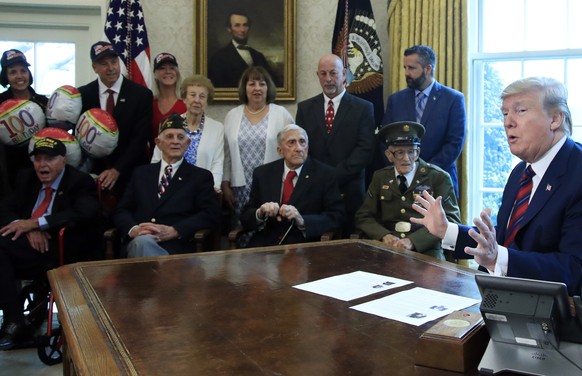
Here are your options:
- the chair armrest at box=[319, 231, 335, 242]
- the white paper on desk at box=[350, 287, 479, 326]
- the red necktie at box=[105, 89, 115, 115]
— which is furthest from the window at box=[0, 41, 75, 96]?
the white paper on desk at box=[350, 287, 479, 326]

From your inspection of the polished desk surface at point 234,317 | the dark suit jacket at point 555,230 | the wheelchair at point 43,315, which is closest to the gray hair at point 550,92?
the dark suit jacket at point 555,230

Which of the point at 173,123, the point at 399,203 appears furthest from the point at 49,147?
the point at 399,203

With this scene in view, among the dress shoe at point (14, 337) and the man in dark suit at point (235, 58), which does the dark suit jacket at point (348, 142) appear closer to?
the man in dark suit at point (235, 58)

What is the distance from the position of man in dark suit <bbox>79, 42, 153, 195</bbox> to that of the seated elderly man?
5.43ft

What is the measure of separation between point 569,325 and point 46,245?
10.6ft

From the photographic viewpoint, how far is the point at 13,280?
12.1 ft

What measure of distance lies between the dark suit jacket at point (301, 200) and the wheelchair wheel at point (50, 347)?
1.24 metres

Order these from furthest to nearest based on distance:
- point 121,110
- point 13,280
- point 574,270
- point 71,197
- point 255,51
A: point 255,51
point 121,110
point 71,197
point 13,280
point 574,270

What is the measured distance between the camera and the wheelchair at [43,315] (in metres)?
3.42

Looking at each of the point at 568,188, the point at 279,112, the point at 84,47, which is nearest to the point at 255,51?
the point at 279,112

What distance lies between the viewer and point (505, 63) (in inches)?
191

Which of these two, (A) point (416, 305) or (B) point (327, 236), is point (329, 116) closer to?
(B) point (327, 236)

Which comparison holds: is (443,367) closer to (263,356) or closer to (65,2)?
(263,356)

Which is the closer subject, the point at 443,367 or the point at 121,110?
the point at 443,367
